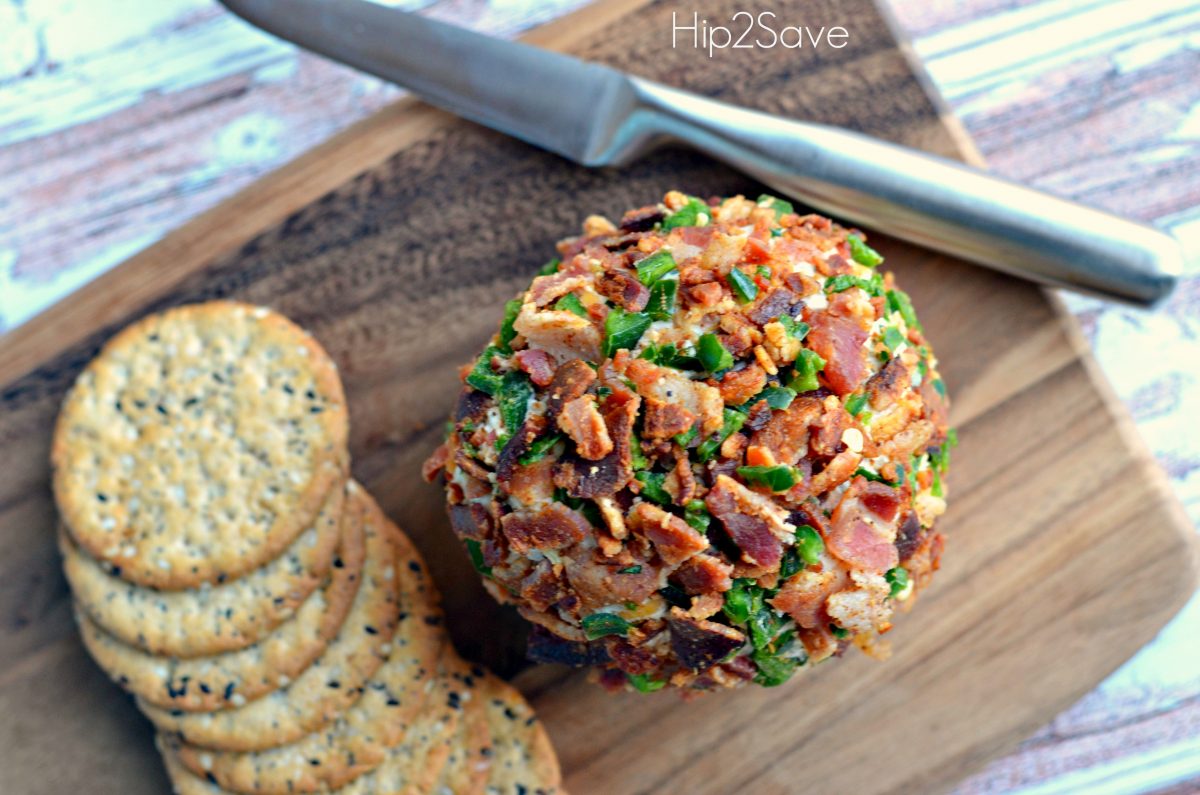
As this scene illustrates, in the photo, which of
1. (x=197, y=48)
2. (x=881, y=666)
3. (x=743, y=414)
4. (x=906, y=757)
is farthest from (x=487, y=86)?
(x=906, y=757)

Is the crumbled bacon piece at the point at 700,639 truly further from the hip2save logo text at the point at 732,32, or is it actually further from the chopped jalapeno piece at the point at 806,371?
the hip2save logo text at the point at 732,32

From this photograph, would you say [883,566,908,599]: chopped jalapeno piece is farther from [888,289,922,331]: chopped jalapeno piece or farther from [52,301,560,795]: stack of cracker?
[52,301,560,795]: stack of cracker

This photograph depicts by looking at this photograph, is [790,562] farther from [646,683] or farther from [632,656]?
[646,683]

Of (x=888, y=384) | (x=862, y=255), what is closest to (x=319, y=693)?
(x=888, y=384)

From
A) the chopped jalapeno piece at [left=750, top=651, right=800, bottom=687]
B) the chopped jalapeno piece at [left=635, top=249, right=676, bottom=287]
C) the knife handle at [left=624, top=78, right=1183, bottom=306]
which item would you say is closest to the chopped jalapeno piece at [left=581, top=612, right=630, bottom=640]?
the chopped jalapeno piece at [left=750, top=651, right=800, bottom=687]

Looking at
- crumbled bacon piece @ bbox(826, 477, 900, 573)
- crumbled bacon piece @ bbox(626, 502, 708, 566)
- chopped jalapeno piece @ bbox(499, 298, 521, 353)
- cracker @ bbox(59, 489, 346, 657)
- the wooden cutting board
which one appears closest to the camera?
crumbled bacon piece @ bbox(626, 502, 708, 566)

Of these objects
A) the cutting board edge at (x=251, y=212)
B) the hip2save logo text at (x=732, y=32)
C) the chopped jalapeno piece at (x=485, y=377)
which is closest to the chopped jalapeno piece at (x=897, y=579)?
the chopped jalapeno piece at (x=485, y=377)
